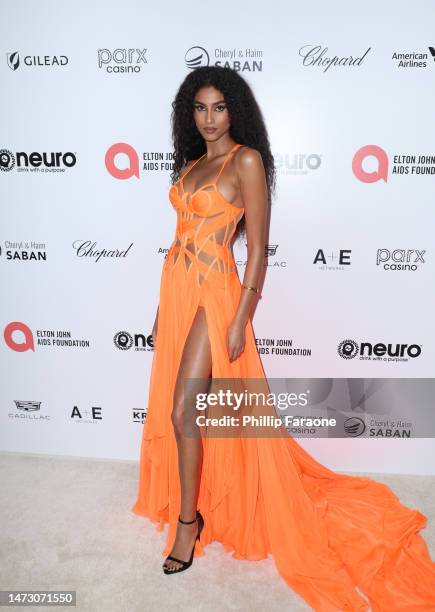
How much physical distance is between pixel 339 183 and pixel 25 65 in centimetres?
186

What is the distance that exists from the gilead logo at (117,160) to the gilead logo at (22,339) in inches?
45.4

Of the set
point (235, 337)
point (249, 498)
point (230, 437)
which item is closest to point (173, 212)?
point (235, 337)

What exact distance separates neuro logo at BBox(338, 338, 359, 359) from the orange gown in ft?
2.17

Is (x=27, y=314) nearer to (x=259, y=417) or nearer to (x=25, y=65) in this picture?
(x=25, y=65)

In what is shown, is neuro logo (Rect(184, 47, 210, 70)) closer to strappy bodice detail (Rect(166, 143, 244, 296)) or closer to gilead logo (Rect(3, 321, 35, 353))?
strappy bodice detail (Rect(166, 143, 244, 296))

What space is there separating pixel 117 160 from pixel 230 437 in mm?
1638

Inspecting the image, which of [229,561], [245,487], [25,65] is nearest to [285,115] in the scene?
[25,65]

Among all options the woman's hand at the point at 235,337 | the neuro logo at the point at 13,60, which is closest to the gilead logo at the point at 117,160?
the neuro logo at the point at 13,60

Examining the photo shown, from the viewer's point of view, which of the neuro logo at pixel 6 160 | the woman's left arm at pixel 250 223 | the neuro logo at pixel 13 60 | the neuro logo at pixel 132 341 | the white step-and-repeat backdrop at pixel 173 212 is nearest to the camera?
the woman's left arm at pixel 250 223

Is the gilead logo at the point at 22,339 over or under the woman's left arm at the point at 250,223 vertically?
under

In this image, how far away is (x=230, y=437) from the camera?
234cm

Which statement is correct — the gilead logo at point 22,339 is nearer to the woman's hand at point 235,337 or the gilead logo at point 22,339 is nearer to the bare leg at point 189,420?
the bare leg at point 189,420

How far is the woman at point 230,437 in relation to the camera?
214cm

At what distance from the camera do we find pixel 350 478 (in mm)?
2807
